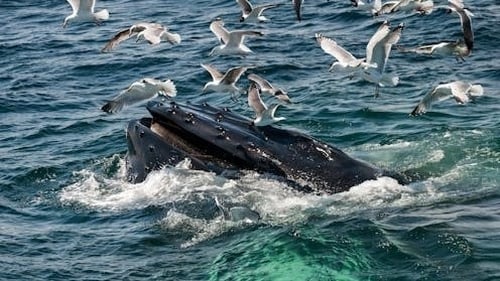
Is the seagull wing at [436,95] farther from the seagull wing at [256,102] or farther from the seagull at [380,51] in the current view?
the seagull wing at [256,102]

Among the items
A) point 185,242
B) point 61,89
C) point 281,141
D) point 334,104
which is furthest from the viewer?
point 61,89

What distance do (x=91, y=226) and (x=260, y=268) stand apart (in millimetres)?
3896

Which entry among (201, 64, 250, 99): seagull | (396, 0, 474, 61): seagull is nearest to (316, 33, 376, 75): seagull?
(396, 0, 474, 61): seagull

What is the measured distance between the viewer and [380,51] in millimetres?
17906

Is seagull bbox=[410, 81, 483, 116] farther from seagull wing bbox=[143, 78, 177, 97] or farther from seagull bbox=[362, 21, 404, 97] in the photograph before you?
seagull wing bbox=[143, 78, 177, 97]

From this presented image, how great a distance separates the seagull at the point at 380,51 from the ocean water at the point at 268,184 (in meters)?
1.12

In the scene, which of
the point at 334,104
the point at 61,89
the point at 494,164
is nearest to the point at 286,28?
the point at 61,89

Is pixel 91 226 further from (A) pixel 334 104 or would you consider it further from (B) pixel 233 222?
(A) pixel 334 104

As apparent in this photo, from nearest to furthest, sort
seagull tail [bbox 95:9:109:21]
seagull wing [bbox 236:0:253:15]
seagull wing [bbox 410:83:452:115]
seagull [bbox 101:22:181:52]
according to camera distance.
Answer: seagull wing [bbox 410:83:452:115]
seagull [bbox 101:22:181:52]
seagull tail [bbox 95:9:109:21]
seagull wing [bbox 236:0:253:15]

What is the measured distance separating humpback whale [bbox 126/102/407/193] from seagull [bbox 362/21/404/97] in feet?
11.3

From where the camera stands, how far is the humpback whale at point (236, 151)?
13.9 meters

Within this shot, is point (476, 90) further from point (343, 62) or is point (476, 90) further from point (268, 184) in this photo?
point (268, 184)

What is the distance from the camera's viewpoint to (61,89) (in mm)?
26781

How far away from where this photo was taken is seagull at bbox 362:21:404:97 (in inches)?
688
